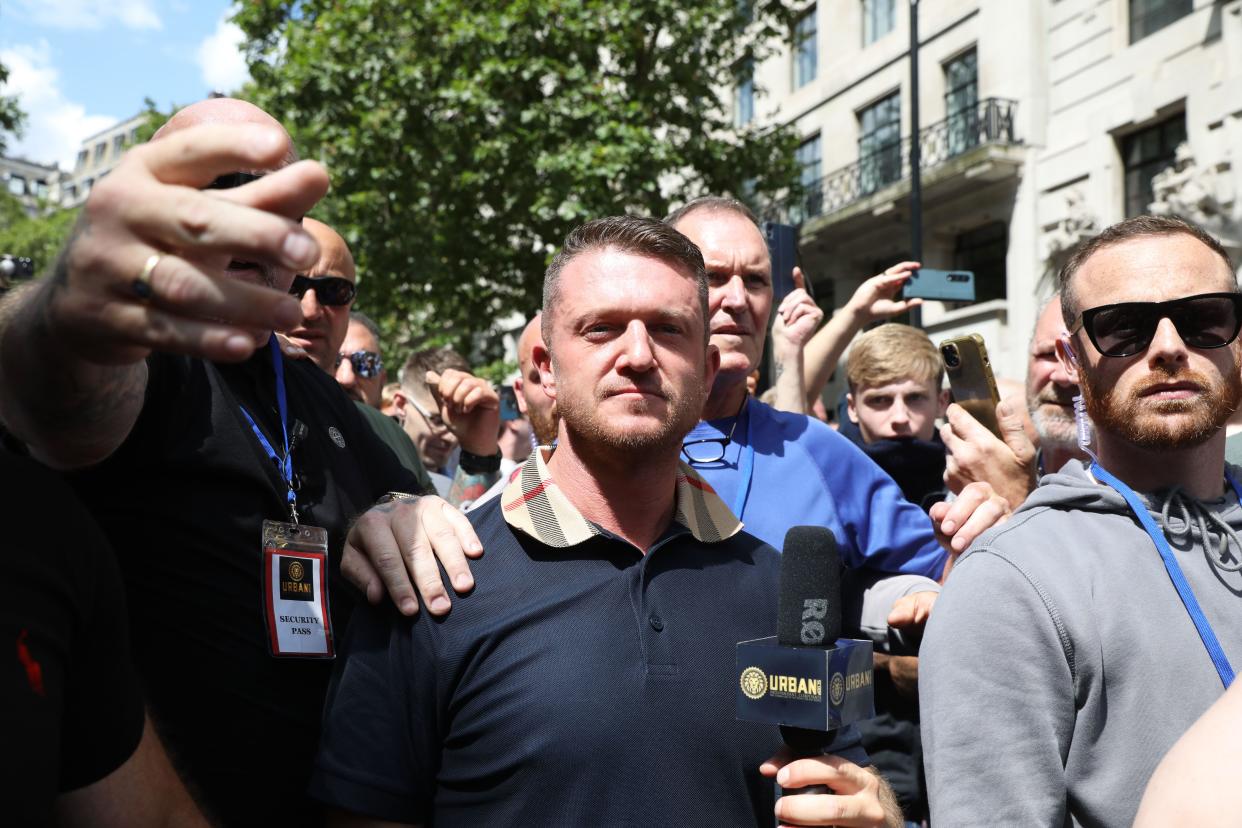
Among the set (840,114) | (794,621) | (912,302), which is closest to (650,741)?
(794,621)

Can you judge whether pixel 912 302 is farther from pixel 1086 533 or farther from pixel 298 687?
pixel 298 687

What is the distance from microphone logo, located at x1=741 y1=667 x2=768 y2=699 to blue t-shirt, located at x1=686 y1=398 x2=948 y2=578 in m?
1.16

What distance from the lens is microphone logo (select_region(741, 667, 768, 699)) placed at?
1.72 meters

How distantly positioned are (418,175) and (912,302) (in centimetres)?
1129

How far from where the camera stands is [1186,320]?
2537 millimetres

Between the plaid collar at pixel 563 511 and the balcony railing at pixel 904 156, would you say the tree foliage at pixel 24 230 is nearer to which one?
the balcony railing at pixel 904 156

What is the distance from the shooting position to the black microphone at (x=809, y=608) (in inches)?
68.2

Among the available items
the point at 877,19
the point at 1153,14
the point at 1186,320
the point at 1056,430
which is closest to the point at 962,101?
the point at 877,19

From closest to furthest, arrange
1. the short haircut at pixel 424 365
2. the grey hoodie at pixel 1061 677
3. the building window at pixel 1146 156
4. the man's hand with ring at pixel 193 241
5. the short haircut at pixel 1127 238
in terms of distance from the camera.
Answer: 1. the man's hand with ring at pixel 193 241
2. the grey hoodie at pixel 1061 677
3. the short haircut at pixel 1127 238
4. the short haircut at pixel 424 365
5. the building window at pixel 1146 156

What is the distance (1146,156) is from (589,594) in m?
16.1

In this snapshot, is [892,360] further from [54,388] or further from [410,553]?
[54,388]

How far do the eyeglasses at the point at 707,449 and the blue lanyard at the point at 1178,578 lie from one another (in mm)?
986

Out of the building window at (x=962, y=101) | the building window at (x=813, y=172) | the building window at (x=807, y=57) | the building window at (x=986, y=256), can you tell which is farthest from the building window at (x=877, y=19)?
the building window at (x=986, y=256)

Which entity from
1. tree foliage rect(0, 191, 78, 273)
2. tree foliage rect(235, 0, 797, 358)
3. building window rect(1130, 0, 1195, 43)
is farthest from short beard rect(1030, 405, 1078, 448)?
tree foliage rect(0, 191, 78, 273)
